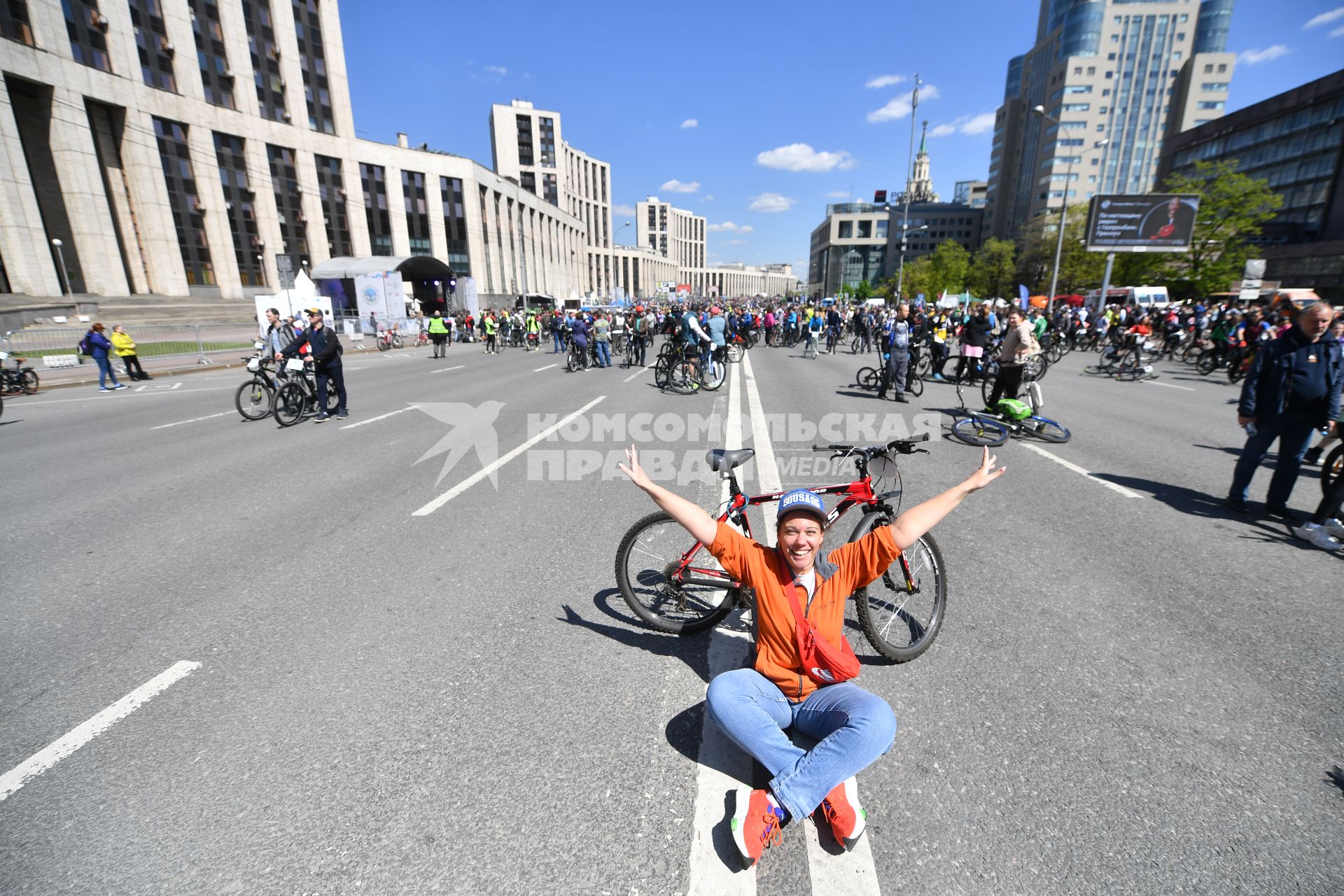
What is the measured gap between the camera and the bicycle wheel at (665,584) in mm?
3479

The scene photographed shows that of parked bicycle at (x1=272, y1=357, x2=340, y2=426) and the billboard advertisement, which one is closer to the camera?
parked bicycle at (x1=272, y1=357, x2=340, y2=426)

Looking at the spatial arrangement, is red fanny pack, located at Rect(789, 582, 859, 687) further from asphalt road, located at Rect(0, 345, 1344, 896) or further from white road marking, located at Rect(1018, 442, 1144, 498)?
white road marking, located at Rect(1018, 442, 1144, 498)

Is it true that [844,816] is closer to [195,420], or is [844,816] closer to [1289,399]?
[1289,399]

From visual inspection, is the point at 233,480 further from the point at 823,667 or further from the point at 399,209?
the point at 399,209

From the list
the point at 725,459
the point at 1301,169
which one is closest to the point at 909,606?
the point at 725,459

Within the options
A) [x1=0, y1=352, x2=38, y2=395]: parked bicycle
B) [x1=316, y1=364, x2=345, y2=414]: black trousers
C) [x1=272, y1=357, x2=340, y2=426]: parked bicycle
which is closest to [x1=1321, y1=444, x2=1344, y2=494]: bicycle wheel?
[x1=316, y1=364, x2=345, y2=414]: black trousers

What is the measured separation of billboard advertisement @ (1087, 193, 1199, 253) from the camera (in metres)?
29.3

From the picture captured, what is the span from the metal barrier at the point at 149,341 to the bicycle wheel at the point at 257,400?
11612 millimetres

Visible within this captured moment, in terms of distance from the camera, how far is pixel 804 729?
7.98ft

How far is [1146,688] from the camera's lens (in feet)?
Answer: 9.57

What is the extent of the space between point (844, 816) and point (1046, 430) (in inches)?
333

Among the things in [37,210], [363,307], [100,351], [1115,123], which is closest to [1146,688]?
[100,351]

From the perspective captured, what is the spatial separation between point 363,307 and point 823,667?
34771 mm

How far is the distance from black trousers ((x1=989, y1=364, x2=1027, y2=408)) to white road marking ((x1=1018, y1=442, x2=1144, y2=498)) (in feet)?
3.74
